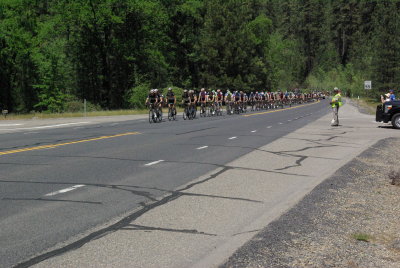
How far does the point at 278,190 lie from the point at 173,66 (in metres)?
67.4

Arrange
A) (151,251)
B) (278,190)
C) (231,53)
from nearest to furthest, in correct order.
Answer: (151,251) < (278,190) < (231,53)

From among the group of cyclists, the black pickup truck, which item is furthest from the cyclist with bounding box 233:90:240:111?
the black pickup truck

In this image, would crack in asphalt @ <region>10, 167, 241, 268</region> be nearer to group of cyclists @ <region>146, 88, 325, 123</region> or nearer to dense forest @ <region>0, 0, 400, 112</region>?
group of cyclists @ <region>146, 88, 325, 123</region>

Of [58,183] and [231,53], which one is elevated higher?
[231,53]

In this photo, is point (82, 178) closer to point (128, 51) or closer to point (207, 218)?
point (207, 218)

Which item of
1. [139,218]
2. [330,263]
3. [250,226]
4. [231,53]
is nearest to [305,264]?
[330,263]

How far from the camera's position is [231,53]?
7425 centimetres

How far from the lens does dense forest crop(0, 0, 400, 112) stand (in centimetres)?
5734

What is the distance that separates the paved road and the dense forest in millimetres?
33610

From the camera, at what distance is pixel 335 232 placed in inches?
237

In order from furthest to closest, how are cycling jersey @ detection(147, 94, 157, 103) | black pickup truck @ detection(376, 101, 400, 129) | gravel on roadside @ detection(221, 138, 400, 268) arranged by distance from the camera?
cycling jersey @ detection(147, 94, 157, 103) < black pickup truck @ detection(376, 101, 400, 129) < gravel on roadside @ detection(221, 138, 400, 268)

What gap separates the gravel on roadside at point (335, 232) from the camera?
16.4 ft

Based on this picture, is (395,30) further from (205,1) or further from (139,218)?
(139,218)

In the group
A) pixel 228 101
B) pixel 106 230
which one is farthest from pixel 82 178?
pixel 228 101
